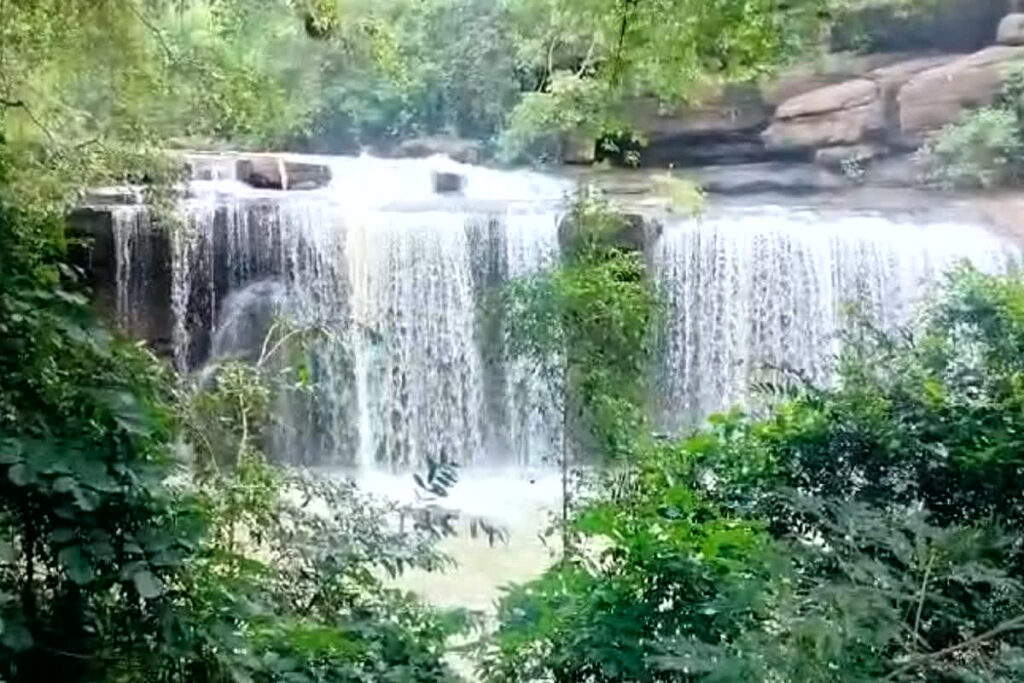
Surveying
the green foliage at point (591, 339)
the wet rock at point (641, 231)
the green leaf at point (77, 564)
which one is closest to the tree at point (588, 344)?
the green foliage at point (591, 339)

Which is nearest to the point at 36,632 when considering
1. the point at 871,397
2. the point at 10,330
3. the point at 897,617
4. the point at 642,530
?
the point at 10,330

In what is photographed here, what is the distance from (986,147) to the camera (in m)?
9.89

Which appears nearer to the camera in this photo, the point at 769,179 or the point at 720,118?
the point at 769,179

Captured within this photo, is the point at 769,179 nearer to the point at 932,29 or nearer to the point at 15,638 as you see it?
the point at 932,29

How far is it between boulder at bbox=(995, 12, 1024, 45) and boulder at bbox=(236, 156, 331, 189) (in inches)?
248

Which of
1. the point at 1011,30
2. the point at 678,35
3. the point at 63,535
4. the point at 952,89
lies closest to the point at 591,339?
the point at 678,35

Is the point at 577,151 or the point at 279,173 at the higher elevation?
the point at 577,151

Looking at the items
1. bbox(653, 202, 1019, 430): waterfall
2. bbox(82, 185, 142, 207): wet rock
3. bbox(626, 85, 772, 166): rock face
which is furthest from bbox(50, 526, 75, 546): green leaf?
bbox(626, 85, 772, 166): rock face

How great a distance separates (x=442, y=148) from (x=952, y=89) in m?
4.69

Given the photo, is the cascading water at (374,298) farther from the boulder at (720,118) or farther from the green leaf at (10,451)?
the green leaf at (10,451)

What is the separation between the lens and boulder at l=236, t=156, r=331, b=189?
9.66 metres

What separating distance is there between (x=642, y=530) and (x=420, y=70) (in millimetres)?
9037

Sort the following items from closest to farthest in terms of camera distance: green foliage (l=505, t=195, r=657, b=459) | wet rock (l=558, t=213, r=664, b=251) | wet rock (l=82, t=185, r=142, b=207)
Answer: green foliage (l=505, t=195, r=657, b=459) → wet rock (l=82, t=185, r=142, b=207) → wet rock (l=558, t=213, r=664, b=251)

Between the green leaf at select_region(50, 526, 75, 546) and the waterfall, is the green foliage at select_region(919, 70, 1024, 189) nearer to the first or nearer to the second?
the waterfall
